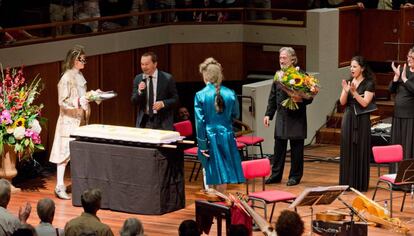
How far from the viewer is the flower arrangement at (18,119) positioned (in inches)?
478

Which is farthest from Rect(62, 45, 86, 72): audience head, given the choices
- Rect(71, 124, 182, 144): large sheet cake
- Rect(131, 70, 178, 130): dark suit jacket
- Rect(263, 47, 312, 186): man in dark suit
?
Rect(263, 47, 312, 186): man in dark suit

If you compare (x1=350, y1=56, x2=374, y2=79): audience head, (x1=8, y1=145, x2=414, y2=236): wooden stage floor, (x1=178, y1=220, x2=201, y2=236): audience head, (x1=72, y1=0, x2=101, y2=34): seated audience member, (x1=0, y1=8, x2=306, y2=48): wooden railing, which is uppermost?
(x1=72, y1=0, x2=101, y2=34): seated audience member

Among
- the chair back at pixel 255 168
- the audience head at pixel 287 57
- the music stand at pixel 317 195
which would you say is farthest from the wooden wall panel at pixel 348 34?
the music stand at pixel 317 195

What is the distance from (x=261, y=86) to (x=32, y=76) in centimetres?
313

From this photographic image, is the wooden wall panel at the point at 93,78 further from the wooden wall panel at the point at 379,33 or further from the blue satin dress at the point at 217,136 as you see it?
the wooden wall panel at the point at 379,33

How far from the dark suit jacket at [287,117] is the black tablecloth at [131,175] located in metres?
1.75

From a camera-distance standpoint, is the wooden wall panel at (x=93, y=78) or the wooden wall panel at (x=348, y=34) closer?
the wooden wall panel at (x=93, y=78)

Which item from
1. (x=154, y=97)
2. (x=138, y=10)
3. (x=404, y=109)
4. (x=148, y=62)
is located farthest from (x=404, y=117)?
(x=138, y=10)

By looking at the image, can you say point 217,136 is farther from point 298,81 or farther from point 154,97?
point 298,81

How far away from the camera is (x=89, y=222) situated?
805 cm

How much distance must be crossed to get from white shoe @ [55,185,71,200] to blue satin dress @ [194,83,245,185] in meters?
1.83

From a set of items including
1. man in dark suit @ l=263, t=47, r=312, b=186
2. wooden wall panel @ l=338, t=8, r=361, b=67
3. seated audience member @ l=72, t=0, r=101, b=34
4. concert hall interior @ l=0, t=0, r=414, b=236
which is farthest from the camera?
wooden wall panel @ l=338, t=8, r=361, b=67

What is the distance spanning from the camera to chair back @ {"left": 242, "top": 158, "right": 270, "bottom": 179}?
10.6 m

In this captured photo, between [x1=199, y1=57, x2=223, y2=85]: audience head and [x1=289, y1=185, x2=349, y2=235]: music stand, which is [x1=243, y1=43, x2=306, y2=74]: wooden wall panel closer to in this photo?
[x1=199, y1=57, x2=223, y2=85]: audience head
